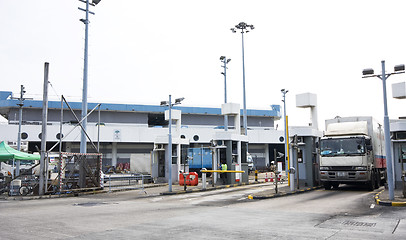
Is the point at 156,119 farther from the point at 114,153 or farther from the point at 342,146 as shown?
the point at 342,146

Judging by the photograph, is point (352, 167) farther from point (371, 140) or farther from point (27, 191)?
point (27, 191)

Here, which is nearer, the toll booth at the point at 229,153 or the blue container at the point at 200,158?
the toll booth at the point at 229,153

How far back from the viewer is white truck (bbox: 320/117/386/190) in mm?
18969

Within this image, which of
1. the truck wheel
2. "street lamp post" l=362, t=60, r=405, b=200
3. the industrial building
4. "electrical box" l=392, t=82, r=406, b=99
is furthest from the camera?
the industrial building

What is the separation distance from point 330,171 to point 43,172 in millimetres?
15687

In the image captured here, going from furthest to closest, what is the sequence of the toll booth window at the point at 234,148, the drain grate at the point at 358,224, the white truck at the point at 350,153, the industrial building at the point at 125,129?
the industrial building at the point at 125,129 < the toll booth window at the point at 234,148 < the white truck at the point at 350,153 < the drain grate at the point at 358,224

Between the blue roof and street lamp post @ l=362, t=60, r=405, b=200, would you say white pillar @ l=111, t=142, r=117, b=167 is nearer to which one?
the blue roof

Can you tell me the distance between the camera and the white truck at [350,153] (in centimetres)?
1897

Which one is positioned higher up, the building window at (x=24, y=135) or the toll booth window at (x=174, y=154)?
the building window at (x=24, y=135)

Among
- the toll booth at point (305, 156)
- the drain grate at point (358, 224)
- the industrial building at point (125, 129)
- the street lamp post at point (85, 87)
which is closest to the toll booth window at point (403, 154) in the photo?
the toll booth at point (305, 156)

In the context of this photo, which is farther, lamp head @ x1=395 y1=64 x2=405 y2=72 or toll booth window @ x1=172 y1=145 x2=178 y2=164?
toll booth window @ x1=172 y1=145 x2=178 y2=164

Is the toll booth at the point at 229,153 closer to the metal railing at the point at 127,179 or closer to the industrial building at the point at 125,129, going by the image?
the metal railing at the point at 127,179

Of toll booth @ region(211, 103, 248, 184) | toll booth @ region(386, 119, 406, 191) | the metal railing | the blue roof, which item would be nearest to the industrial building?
the blue roof

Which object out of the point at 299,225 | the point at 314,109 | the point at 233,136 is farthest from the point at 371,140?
the point at 299,225
